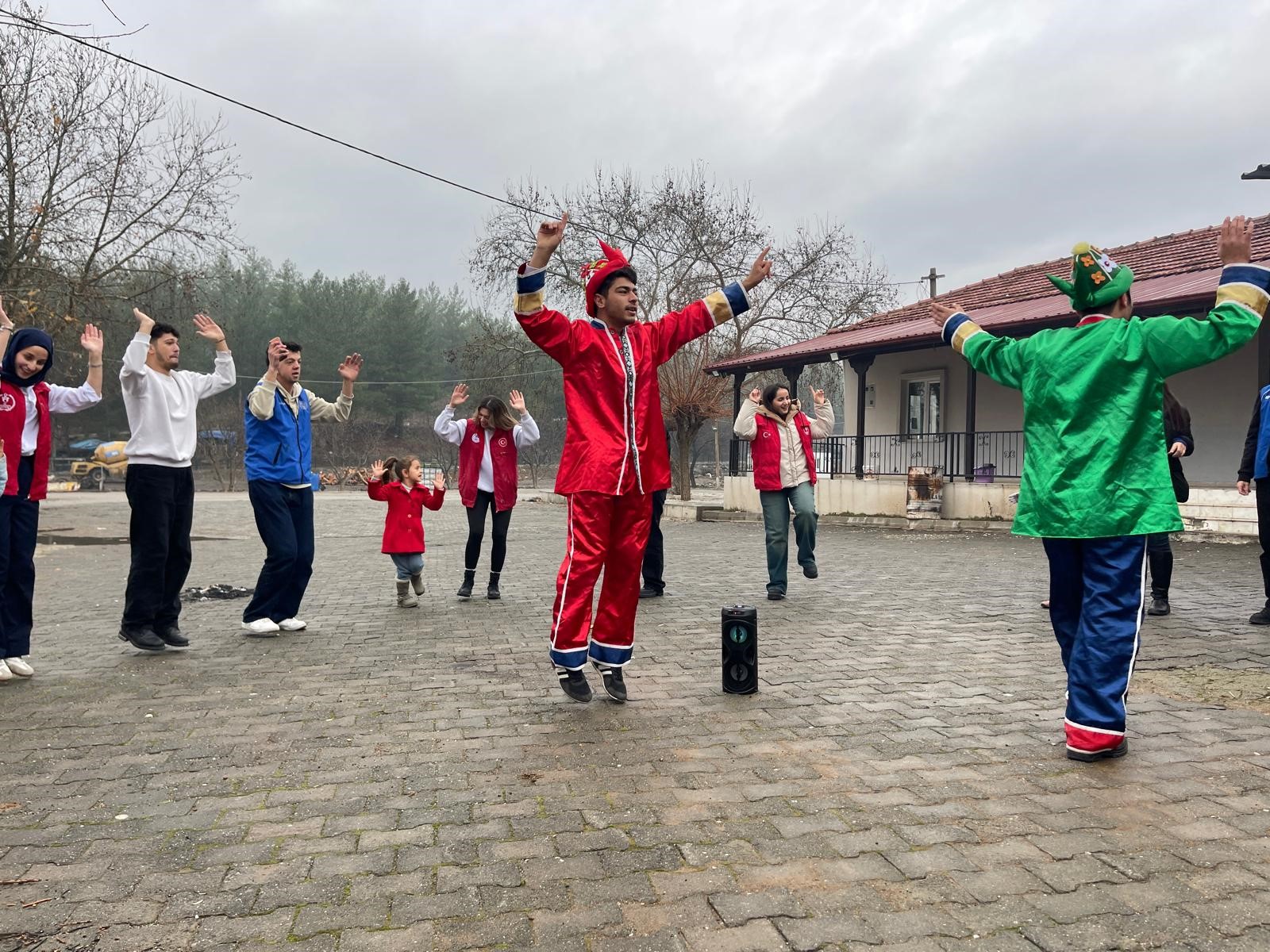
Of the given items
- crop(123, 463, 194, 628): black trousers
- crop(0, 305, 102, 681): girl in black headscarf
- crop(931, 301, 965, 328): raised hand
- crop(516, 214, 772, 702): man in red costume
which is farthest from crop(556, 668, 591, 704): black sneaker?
crop(0, 305, 102, 681): girl in black headscarf

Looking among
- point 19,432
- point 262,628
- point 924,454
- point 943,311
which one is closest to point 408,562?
point 262,628

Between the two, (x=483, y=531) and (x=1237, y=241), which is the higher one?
(x=1237, y=241)

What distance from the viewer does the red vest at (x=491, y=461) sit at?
8.01 m

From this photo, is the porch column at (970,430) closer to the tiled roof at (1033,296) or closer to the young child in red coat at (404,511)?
the tiled roof at (1033,296)

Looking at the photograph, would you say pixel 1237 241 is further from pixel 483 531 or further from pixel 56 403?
pixel 56 403

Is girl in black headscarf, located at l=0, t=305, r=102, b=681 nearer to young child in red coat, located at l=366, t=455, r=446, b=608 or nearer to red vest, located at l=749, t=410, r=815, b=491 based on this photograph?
young child in red coat, located at l=366, t=455, r=446, b=608

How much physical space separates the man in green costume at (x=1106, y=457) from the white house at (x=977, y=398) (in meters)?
10.5

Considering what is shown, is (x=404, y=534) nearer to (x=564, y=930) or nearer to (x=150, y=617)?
(x=150, y=617)

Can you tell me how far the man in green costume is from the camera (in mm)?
3492

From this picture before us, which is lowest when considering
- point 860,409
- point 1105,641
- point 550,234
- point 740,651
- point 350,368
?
point 740,651

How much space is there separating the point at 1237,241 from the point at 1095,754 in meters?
2.03

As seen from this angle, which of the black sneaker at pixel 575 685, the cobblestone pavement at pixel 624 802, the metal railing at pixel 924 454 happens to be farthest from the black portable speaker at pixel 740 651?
the metal railing at pixel 924 454

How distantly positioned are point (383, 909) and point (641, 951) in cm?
68

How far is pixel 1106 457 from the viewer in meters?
3.61
